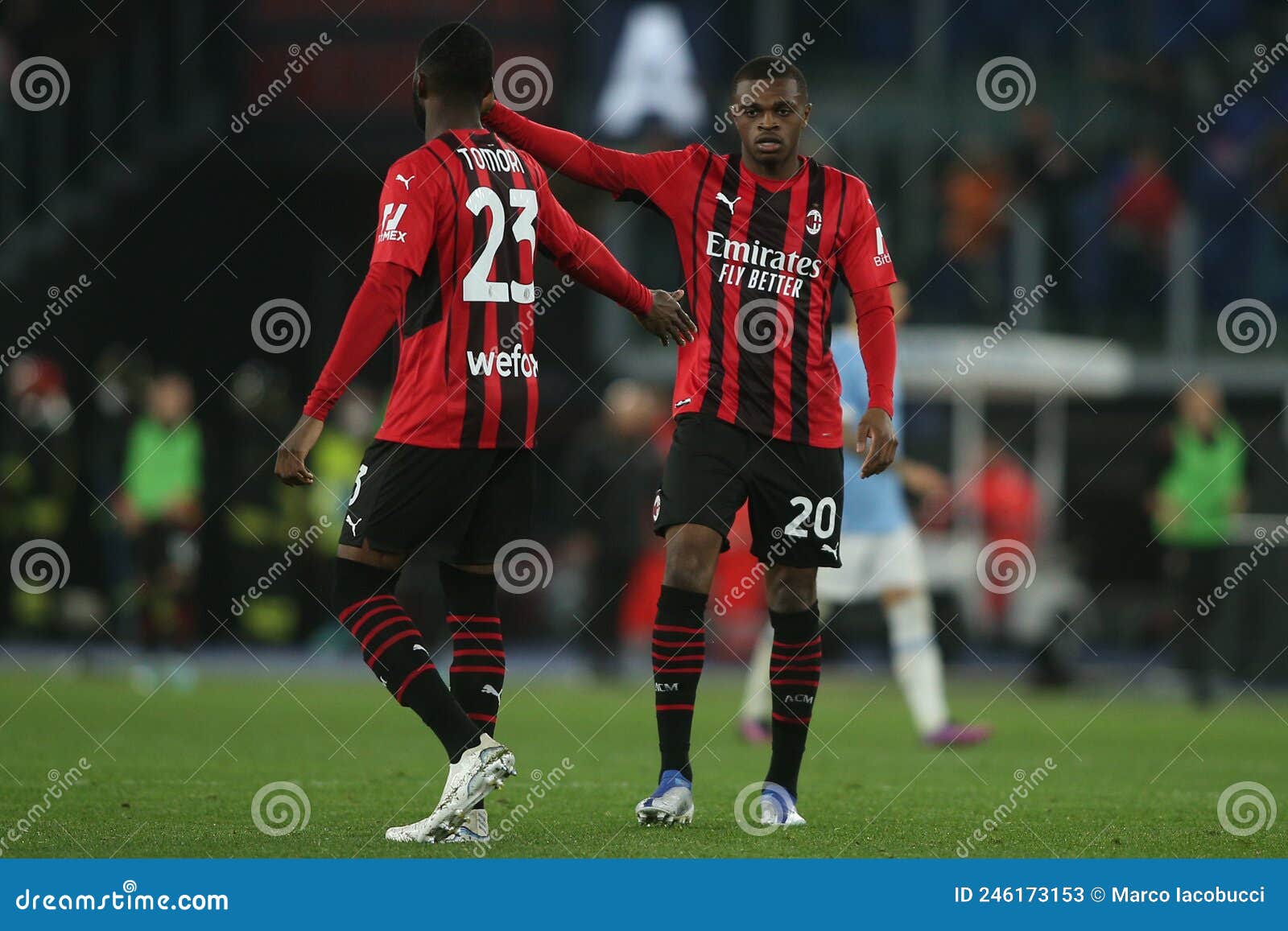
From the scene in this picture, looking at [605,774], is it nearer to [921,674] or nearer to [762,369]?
[762,369]

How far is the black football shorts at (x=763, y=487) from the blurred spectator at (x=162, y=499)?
8.73 meters

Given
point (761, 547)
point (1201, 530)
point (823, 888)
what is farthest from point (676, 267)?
point (823, 888)

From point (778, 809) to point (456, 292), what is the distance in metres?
2.00

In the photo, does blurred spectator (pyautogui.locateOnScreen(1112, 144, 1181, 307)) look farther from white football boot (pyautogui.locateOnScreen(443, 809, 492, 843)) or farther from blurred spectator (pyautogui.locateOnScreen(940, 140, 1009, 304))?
white football boot (pyautogui.locateOnScreen(443, 809, 492, 843))

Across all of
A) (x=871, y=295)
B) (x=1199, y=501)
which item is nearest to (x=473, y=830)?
(x=871, y=295)

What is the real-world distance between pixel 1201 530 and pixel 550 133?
9113mm

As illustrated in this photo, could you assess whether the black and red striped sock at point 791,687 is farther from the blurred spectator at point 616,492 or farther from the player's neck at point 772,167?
the blurred spectator at point 616,492

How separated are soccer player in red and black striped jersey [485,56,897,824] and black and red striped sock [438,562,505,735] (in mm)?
Result: 572

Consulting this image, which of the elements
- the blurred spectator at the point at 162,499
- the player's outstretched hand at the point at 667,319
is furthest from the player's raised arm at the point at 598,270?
the blurred spectator at the point at 162,499

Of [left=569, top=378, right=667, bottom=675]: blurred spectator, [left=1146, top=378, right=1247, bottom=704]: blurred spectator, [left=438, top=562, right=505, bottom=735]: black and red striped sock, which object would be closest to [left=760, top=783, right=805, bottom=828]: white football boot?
[left=438, top=562, right=505, bottom=735]: black and red striped sock

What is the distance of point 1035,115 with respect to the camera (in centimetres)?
1873

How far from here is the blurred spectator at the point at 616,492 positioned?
51.3 feet

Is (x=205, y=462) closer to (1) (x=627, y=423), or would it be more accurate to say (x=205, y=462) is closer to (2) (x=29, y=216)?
(2) (x=29, y=216)

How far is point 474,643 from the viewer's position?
5.96 m
